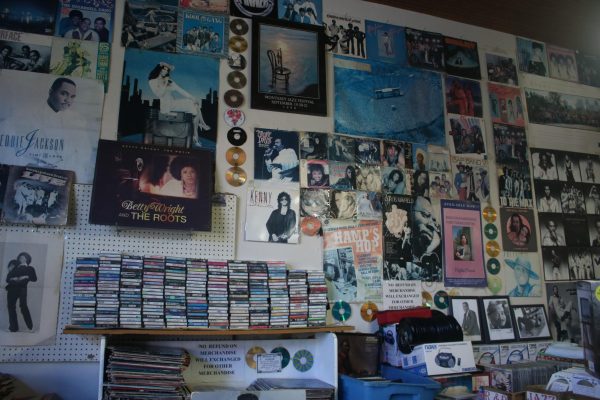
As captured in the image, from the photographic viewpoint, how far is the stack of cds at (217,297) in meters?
2.69

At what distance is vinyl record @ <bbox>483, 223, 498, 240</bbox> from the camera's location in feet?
12.5

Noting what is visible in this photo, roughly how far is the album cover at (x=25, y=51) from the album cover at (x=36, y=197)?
2.11 ft

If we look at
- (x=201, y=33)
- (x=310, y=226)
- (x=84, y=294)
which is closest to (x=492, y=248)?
(x=310, y=226)

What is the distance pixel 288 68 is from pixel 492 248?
80.9 inches

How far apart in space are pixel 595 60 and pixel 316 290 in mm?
3617

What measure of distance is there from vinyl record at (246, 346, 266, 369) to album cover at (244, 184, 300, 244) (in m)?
0.67

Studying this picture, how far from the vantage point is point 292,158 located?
3.35m

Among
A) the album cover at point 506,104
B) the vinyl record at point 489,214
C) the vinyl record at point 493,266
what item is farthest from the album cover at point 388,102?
the vinyl record at point 493,266

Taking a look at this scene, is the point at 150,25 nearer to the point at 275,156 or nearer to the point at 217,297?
the point at 275,156

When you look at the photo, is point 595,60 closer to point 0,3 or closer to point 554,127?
point 554,127

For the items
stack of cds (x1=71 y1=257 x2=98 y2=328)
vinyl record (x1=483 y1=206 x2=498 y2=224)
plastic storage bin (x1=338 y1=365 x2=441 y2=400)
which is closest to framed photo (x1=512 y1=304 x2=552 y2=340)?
vinyl record (x1=483 y1=206 x2=498 y2=224)

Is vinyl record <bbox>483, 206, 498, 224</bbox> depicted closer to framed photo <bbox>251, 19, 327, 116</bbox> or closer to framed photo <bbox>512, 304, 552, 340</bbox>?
framed photo <bbox>512, 304, 552, 340</bbox>

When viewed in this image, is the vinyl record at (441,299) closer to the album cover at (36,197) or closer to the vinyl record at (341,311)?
the vinyl record at (341,311)

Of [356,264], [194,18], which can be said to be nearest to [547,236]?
[356,264]
